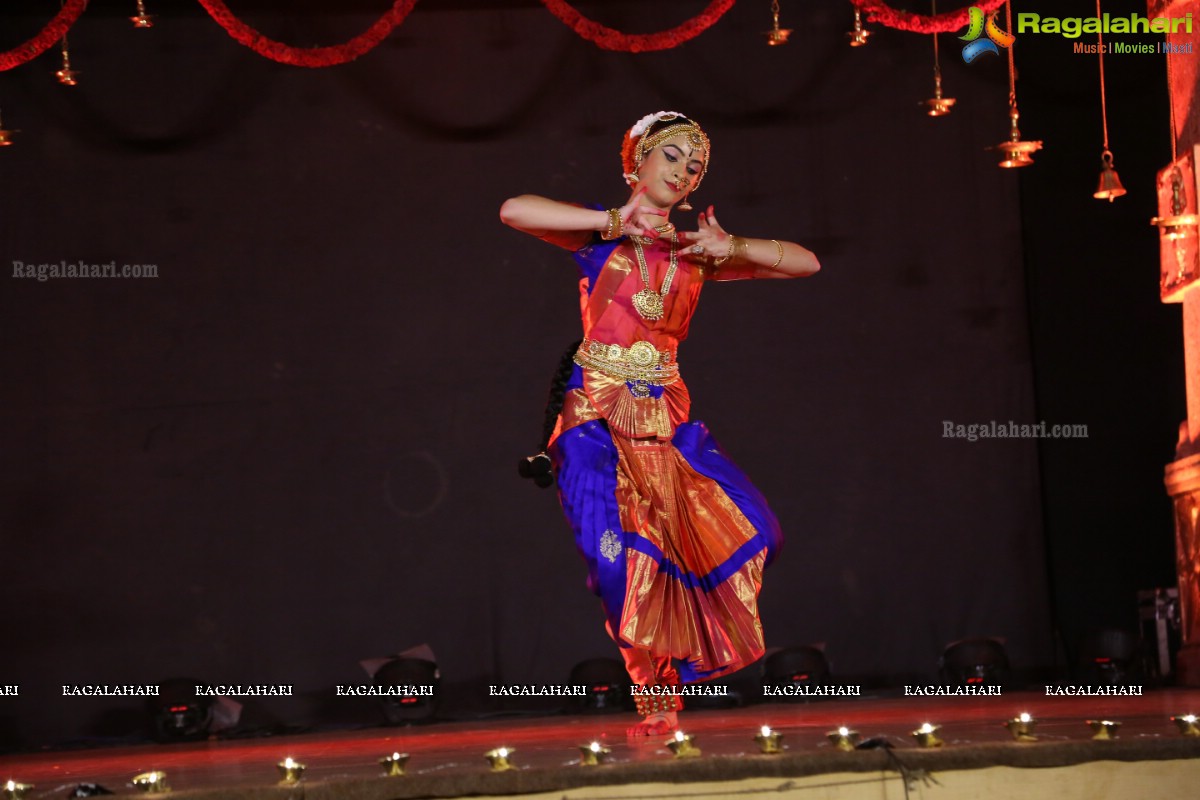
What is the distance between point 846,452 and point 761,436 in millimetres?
400

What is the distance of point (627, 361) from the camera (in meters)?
3.71

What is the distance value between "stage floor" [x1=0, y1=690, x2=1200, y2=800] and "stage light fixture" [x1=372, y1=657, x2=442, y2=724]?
10.6 inches

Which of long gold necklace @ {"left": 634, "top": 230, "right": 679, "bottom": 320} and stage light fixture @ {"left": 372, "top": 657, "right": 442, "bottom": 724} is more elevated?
long gold necklace @ {"left": 634, "top": 230, "right": 679, "bottom": 320}

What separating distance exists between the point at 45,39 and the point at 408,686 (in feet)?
9.74

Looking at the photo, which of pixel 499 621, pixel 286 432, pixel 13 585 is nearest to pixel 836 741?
pixel 499 621

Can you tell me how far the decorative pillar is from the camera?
5422 millimetres

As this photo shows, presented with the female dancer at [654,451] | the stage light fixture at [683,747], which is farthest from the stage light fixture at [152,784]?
the female dancer at [654,451]

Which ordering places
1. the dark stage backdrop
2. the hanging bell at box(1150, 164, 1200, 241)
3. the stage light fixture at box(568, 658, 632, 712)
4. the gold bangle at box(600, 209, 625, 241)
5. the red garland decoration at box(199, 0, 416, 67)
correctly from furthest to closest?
1. the dark stage backdrop
2. the stage light fixture at box(568, 658, 632, 712)
3. the red garland decoration at box(199, 0, 416, 67)
4. the hanging bell at box(1150, 164, 1200, 241)
5. the gold bangle at box(600, 209, 625, 241)

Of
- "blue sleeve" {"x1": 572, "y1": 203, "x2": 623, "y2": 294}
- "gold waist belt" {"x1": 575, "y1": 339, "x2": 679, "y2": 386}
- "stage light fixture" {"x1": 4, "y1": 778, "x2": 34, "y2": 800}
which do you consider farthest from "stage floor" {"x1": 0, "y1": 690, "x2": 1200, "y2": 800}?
"blue sleeve" {"x1": 572, "y1": 203, "x2": 623, "y2": 294}

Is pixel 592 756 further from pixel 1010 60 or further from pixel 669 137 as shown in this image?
pixel 1010 60

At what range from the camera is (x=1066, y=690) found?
5.56 m

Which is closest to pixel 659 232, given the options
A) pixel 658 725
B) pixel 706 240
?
pixel 706 240

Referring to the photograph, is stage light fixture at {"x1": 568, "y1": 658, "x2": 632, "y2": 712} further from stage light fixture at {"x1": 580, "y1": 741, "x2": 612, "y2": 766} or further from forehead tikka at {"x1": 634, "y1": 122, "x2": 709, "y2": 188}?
stage light fixture at {"x1": 580, "y1": 741, "x2": 612, "y2": 766}

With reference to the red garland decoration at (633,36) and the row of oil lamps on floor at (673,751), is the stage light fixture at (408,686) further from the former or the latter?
the row of oil lamps on floor at (673,751)
